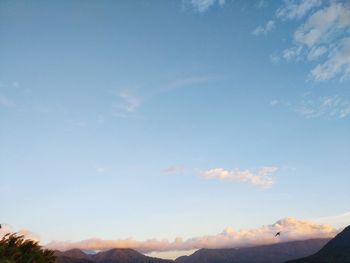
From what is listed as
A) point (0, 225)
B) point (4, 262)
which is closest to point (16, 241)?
point (0, 225)

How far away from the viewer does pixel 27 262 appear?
71875 millimetres

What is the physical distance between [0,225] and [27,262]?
15.3 meters

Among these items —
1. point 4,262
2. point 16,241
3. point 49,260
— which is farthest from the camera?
point 49,260

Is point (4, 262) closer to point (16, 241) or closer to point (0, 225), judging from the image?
point (0, 225)

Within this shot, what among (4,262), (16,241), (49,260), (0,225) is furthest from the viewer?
(49,260)

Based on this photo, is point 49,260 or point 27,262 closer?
point 27,262

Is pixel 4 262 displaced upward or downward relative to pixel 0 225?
downward

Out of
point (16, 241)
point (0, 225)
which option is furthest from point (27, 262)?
point (0, 225)

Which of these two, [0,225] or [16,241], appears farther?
[16,241]

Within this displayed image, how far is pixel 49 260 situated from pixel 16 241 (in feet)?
42.2

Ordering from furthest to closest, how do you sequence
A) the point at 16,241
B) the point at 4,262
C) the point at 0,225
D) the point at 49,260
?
the point at 49,260 → the point at 16,241 → the point at 0,225 → the point at 4,262

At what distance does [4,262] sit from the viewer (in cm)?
5375

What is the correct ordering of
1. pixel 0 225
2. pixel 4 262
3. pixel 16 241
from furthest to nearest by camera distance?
pixel 16 241
pixel 0 225
pixel 4 262

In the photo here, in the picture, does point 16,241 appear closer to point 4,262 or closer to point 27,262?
point 27,262
